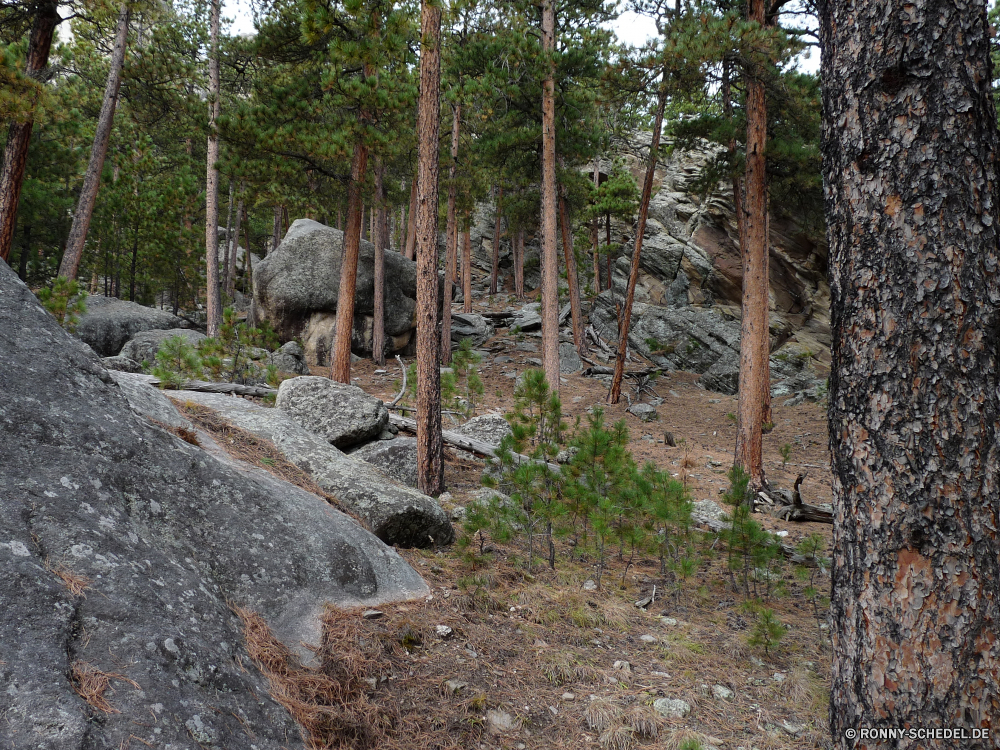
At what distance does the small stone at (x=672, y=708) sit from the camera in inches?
127

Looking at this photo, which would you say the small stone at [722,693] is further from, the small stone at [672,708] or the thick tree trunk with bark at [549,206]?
the thick tree trunk with bark at [549,206]

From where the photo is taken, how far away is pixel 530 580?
4926mm

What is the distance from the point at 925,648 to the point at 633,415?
42.6ft

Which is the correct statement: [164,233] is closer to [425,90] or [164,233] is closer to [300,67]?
[300,67]

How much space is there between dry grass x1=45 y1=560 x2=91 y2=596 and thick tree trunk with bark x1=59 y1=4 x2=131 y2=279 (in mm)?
13178

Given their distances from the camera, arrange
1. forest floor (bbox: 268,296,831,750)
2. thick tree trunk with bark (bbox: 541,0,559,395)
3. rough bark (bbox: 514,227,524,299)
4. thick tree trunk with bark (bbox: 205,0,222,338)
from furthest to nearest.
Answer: rough bark (bbox: 514,227,524,299) → thick tree trunk with bark (bbox: 205,0,222,338) → thick tree trunk with bark (bbox: 541,0,559,395) → forest floor (bbox: 268,296,831,750)

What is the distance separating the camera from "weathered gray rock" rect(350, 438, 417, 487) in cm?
735

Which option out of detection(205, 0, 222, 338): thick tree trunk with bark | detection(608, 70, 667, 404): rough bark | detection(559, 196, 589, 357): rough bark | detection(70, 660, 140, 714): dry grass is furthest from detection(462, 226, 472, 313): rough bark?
detection(70, 660, 140, 714): dry grass

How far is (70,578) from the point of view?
218cm

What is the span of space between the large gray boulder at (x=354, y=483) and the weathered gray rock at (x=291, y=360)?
9.50 meters

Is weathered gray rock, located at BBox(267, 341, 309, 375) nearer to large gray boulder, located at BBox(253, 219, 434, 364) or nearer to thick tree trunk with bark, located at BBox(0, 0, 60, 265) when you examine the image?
large gray boulder, located at BBox(253, 219, 434, 364)

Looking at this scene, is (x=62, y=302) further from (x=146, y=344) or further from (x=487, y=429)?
(x=487, y=429)

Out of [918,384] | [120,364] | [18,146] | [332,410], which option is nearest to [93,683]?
[918,384]

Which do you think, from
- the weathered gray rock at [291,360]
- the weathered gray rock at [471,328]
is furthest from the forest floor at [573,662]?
the weathered gray rock at [471,328]
